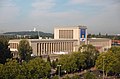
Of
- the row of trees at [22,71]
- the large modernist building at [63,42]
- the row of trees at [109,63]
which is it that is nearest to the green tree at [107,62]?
the row of trees at [109,63]

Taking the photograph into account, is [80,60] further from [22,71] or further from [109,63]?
[22,71]

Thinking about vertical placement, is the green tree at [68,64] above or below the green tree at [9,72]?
below

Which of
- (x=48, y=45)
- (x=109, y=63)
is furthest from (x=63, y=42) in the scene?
(x=109, y=63)

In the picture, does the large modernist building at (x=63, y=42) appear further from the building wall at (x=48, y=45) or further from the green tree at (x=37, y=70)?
the green tree at (x=37, y=70)

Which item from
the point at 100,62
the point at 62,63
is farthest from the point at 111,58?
the point at 62,63

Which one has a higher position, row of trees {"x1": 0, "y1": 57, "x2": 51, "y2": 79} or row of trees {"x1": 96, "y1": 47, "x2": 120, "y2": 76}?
row of trees {"x1": 0, "y1": 57, "x2": 51, "y2": 79}

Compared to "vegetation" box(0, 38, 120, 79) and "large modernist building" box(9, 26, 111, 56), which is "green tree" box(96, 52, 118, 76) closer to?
"vegetation" box(0, 38, 120, 79)

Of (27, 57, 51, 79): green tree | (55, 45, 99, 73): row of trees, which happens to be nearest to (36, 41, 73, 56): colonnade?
(55, 45, 99, 73): row of trees

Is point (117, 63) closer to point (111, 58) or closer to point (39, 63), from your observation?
point (111, 58)
